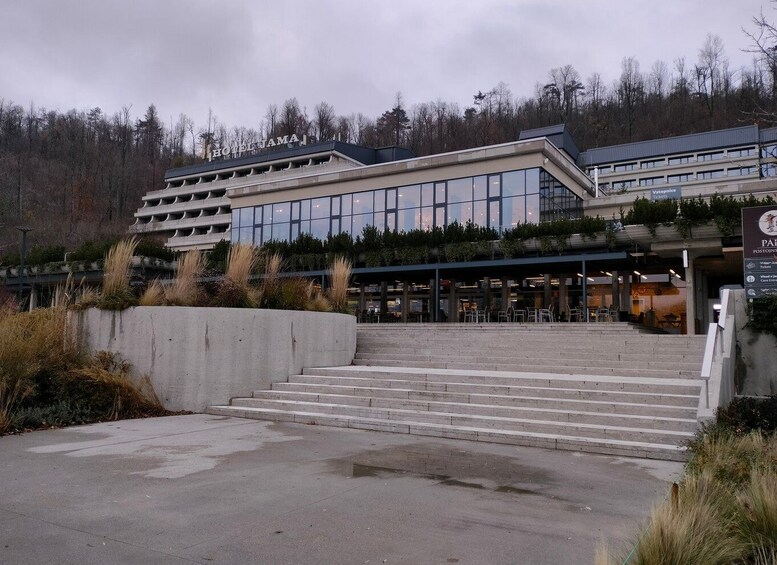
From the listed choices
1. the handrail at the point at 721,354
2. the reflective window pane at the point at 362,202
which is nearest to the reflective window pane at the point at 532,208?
the reflective window pane at the point at 362,202

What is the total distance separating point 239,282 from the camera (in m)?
11.3

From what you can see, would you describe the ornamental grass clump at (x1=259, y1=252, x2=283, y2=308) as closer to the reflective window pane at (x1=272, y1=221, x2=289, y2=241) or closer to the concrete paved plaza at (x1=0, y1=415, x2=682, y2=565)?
the concrete paved plaza at (x1=0, y1=415, x2=682, y2=565)

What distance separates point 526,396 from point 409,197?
75.0 ft

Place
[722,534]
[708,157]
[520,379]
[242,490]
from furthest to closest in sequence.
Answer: [708,157]
[520,379]
[242,490]
[722,534]

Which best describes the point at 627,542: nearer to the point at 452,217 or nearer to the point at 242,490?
the point at 242,490

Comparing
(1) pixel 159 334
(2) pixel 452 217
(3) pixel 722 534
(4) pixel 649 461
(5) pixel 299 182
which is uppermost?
(5) pixel 299 182

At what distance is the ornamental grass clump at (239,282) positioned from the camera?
11016 millimetres

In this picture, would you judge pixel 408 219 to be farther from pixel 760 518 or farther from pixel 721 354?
pixel 760 518

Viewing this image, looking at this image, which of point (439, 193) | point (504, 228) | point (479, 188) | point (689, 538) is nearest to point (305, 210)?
point (439, 193)

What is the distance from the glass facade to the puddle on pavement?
2157 centimetres

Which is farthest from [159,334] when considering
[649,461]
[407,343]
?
[649,461]

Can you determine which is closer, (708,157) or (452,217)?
(452,217)

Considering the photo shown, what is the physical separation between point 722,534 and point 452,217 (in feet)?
87.6

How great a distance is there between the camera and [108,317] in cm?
1051
